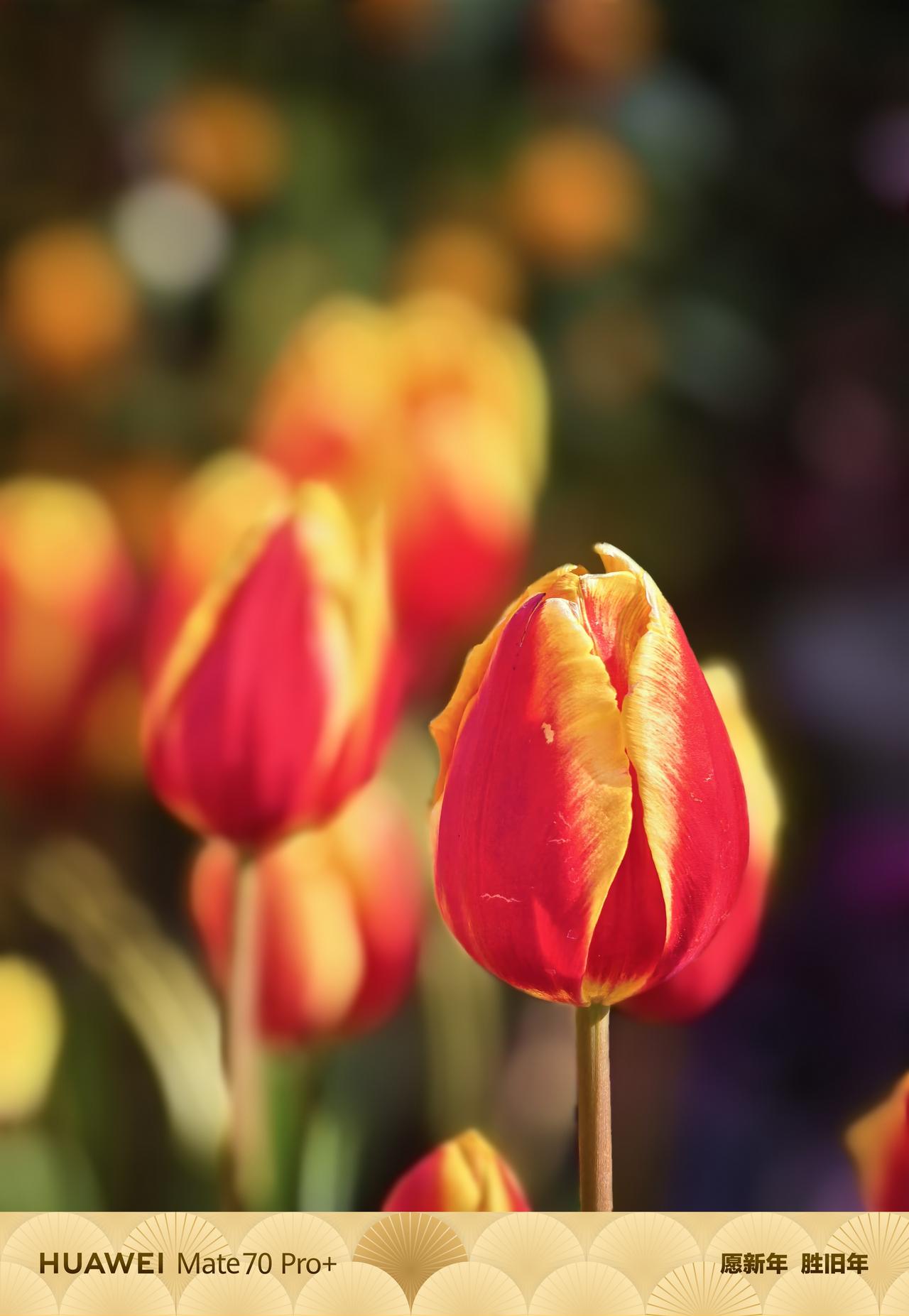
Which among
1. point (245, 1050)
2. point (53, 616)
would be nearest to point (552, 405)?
point (53, 616)

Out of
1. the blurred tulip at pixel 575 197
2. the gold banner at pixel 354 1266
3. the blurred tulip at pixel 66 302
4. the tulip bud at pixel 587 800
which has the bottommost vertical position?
the gold banner at pixel 354 1266

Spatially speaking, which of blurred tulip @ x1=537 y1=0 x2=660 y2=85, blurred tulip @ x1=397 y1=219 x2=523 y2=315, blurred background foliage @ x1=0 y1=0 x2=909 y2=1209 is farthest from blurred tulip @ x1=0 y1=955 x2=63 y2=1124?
blurred tulip @ x1=537 y1=0 x2=660 y2=85

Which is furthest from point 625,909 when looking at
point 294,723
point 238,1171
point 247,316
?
point 247,316

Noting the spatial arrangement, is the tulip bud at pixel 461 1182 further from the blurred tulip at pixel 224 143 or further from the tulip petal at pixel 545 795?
the blurred tulip at pixel 224 143

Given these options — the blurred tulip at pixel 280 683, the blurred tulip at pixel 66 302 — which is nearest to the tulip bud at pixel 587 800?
the blurred tulip at pixel 280 683

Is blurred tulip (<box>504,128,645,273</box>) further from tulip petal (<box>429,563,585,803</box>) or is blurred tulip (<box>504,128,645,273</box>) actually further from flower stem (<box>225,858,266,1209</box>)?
flower stem (<box>225,858,266,1209</box>)

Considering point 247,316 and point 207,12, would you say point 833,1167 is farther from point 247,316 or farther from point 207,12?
point 207,12
